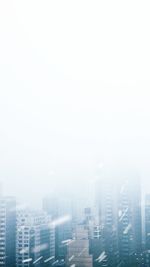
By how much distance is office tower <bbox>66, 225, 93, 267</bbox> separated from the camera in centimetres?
434

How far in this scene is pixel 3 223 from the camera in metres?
4.91

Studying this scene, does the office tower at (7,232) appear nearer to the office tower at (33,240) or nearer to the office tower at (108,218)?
the office tower at (33,240)

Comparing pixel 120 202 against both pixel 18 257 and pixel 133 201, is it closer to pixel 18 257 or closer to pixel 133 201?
pixel 133 201

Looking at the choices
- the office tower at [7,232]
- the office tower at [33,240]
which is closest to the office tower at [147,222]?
the office tower at [33,240]

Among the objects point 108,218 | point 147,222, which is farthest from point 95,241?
point 147,222

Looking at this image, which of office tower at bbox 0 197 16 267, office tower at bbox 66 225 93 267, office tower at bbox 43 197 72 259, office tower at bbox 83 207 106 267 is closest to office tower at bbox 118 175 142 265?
office tower at bbox 83 207 106 267

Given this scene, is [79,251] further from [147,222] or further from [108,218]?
[147,222]

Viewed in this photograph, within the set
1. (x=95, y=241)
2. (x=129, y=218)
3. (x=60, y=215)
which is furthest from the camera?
(x=60, y=215)

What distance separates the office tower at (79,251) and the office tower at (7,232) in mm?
693

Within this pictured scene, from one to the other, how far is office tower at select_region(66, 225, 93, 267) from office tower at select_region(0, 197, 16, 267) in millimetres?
693

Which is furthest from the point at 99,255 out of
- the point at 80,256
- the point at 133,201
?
the point at 133,201

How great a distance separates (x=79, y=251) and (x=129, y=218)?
1.81 m

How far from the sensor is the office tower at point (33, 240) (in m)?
4.82

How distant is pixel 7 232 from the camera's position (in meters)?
4.86
